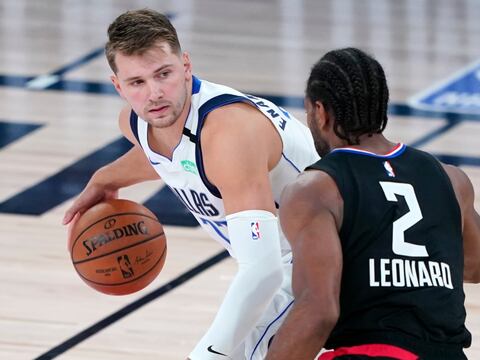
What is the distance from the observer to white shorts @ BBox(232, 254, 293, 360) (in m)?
3.55

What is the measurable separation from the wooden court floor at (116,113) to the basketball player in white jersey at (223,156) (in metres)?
1.18

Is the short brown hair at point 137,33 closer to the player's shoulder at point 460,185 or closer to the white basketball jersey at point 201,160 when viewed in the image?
the white basketball jersey at point 201,160

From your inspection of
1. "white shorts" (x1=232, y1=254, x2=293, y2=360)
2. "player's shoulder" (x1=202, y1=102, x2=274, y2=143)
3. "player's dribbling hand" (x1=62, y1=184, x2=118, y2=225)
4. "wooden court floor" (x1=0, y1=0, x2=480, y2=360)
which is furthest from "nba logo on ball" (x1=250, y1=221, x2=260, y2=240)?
"wooden court floor" (x1=0, y1=0, x2=480, y2=360)

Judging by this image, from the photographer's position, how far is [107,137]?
309 inches

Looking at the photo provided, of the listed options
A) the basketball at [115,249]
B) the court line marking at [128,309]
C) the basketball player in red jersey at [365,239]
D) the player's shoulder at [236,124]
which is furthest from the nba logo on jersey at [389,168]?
the court line marking at [128,309]

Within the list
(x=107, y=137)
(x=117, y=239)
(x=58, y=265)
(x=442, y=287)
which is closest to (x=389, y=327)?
(x=442, y=287)

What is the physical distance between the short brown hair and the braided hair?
62cm

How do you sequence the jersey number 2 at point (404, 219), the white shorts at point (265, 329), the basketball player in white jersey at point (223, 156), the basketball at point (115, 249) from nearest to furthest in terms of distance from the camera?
the jersey number 2 at point (404, 219) < the basketball player in white jersey at point (223, 156) < the white shorts at point (265, 329) < the basketball at point (115, 249)

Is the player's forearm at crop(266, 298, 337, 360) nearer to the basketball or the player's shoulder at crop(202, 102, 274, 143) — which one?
the player's shoulder at crop(202, 102, 274, 143)

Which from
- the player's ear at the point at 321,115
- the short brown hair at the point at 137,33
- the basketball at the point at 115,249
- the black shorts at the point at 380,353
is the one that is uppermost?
the short brown hair at the point at 137,33

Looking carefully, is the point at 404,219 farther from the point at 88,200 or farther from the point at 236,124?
the point at 88,200

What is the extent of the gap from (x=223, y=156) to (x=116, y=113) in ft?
16.7

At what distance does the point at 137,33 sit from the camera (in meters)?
3.38

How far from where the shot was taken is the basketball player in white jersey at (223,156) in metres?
3.23
